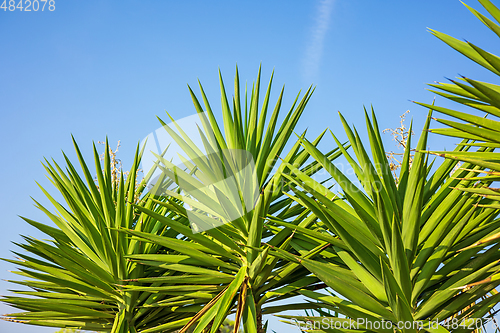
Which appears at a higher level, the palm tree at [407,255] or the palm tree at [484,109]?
the palm tree at [484,109]

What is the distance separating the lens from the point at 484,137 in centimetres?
134

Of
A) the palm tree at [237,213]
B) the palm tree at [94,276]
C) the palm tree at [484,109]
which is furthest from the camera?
the palm tree at [94,276]

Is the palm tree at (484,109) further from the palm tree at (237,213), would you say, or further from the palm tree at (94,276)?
the palm tree at (94,276)

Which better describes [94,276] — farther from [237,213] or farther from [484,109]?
[484,109]

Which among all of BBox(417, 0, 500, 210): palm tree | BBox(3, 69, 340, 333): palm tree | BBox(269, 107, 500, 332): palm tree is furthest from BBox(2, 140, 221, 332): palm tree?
BBox(417, 0, 500, 210): palm tree

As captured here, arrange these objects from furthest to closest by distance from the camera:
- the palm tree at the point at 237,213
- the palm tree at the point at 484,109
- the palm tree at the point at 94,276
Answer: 1. the palm tree at the point at 94,276
2. the palm tree at the point at 237,213
3. the palm tree at the point at 484,109

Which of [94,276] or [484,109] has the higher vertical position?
[484,109]

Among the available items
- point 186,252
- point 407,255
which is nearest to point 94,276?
point 186,252

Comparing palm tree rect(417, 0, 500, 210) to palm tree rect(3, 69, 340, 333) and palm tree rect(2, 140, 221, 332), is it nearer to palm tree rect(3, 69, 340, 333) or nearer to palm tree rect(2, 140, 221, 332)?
palm tree rect(3, 69, 340, 333)

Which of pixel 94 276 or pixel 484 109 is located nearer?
pixel 484 109

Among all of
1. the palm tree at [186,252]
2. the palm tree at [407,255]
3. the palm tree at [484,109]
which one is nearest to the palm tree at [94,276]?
the palm tree at [186,252]

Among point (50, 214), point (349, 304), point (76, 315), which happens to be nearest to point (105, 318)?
point (76, 315)

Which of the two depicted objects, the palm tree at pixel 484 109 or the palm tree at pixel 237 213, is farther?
the palm tree at pixel 237 213

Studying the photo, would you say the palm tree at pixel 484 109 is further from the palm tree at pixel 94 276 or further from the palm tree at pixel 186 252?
the palm tree at pixel 94 276
